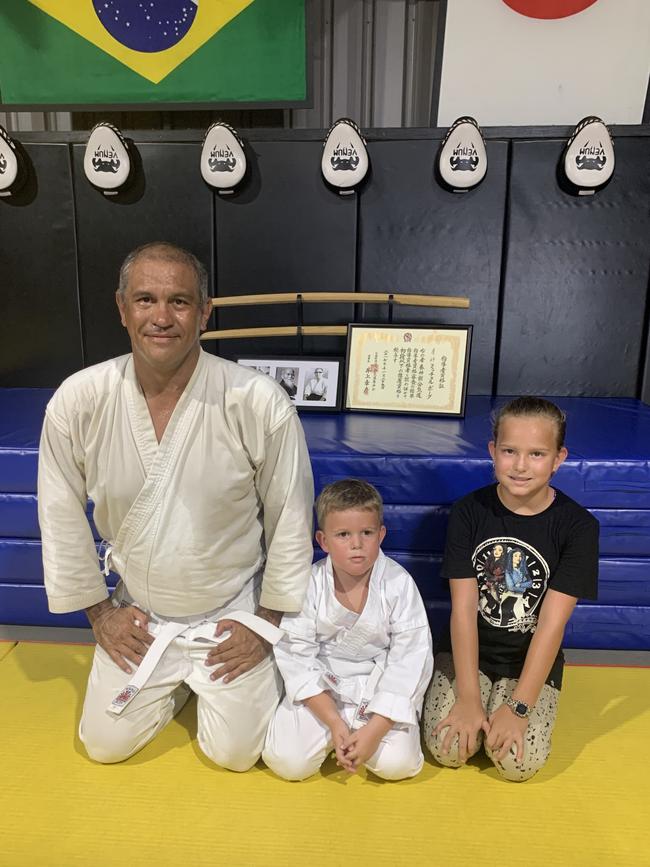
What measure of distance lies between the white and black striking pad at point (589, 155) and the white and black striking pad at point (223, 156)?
158cm

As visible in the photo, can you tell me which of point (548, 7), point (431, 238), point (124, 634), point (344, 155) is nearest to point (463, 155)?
point (431, 238)

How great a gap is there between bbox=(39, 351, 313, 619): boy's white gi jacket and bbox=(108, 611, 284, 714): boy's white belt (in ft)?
0.16

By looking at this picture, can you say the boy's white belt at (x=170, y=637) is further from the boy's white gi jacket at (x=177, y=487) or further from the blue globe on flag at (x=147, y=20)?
the blue globe on flag at (x=147, y=20)

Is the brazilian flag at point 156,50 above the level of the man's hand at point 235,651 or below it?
above

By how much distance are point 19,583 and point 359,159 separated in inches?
93.1

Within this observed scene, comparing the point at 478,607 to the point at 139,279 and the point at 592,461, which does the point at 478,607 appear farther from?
the point at 139,279

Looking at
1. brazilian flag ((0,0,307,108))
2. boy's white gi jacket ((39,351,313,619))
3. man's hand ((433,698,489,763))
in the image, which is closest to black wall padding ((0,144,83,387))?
brazilian flag ((0,0,307,108))

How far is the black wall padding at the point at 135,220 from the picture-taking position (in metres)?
3.01

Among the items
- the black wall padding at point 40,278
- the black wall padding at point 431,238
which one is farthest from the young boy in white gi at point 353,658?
the black wall padding at point 40,278

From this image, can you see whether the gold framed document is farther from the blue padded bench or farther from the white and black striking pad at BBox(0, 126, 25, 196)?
the white and black striking pad at BBox(0, 126, 25, 196)

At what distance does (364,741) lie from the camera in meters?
1.40

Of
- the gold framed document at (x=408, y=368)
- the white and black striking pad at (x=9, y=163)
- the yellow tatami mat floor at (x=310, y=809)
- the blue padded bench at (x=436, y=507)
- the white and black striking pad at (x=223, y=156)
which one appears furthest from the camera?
the white and black striking pad at (x=9, y=163)

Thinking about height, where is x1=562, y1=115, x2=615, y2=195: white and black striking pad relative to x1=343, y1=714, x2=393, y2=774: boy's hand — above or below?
above

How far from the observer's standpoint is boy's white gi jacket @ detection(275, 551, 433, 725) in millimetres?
1504
